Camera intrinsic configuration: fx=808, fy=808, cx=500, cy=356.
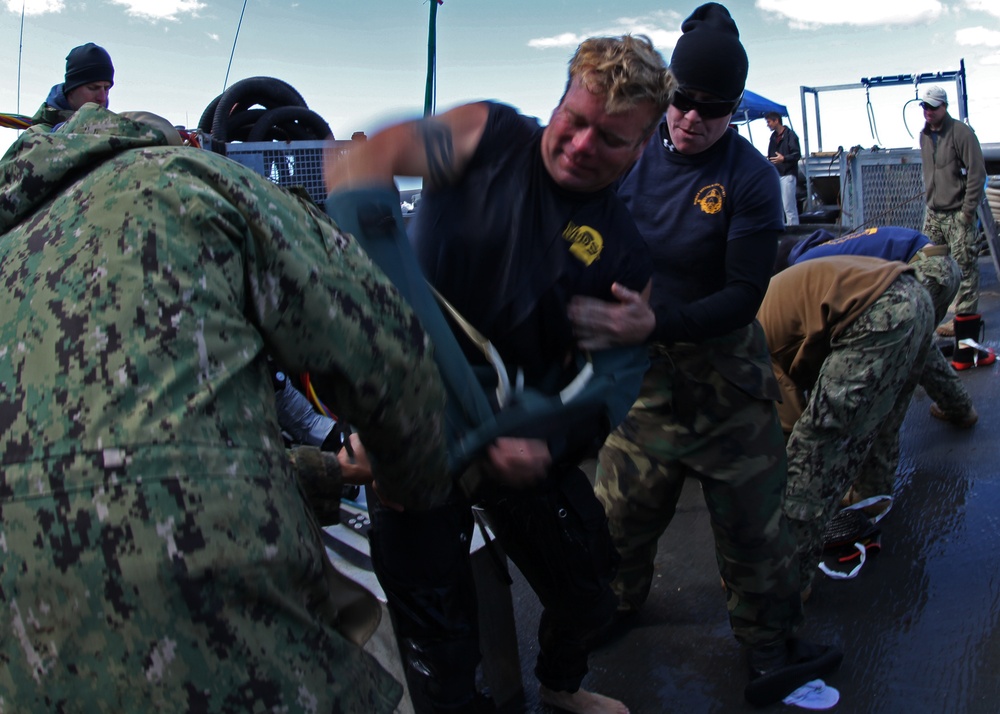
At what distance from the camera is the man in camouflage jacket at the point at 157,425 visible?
95 cm

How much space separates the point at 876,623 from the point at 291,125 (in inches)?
161

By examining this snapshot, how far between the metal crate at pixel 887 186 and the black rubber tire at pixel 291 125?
558 centimetres

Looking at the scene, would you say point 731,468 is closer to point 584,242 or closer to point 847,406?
point 847,406

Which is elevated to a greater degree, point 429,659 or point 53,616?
point 53,616

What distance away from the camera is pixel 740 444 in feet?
7.93

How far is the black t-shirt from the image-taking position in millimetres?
1824

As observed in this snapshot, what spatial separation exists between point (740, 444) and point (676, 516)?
4.52ft

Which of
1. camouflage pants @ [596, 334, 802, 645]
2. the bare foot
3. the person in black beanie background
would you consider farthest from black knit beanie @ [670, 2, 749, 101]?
the person in black beanie background

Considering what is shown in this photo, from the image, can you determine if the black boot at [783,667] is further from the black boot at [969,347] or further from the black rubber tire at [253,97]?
the black rubber tire at [253,97]

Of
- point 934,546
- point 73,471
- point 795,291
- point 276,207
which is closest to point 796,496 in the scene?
point 795,291

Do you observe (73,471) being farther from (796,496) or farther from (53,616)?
(796,496)

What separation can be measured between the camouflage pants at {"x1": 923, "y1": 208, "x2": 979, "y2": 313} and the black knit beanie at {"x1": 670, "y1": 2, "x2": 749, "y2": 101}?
15.1 feet

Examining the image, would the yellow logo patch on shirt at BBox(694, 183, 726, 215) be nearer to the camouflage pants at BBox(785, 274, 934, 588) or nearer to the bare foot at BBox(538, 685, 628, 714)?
the camouflage pants at BBox(785, 274, 934, 588)

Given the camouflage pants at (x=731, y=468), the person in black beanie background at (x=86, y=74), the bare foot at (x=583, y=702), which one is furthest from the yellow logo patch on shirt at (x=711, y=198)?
the person in black beanie background at (x=86, y=74)
